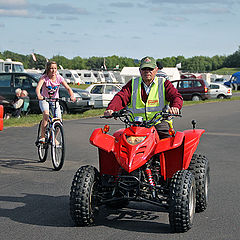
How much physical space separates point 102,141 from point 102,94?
20533mm

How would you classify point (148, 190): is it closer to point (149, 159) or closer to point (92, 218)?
point (149, 159)

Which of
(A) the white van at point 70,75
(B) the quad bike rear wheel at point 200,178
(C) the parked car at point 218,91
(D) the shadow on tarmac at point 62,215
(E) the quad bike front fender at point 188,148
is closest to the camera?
(D) the shadow on tarmac at point 62,215

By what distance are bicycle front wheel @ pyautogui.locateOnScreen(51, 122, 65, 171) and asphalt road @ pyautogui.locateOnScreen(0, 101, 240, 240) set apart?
6.8 inches

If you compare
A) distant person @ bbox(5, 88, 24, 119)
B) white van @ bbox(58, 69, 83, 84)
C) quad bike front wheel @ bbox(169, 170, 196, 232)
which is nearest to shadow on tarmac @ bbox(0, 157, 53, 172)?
quad bike front wheel @ bbox(169, 170, 196, 232)

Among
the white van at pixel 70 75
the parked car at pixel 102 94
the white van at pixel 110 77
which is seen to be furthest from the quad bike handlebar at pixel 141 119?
the white van at pixel 110 77

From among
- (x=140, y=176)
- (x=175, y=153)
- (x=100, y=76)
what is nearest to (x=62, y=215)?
(x=140, y=176)

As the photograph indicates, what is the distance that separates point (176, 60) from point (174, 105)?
18907 cm

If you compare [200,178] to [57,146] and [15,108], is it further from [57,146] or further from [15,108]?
[15,108]

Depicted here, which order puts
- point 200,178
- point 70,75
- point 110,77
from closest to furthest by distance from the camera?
point 200,178 < point 70,75 < point 110,77

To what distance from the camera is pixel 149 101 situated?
6125 mm

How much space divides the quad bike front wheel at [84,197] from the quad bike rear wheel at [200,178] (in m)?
1.20

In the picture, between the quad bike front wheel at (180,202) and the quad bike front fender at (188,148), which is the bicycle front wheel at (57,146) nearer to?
the quad bike front fender at (188,148)

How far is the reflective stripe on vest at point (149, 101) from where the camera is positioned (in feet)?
20.0

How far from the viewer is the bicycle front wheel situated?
9023 millimetres
